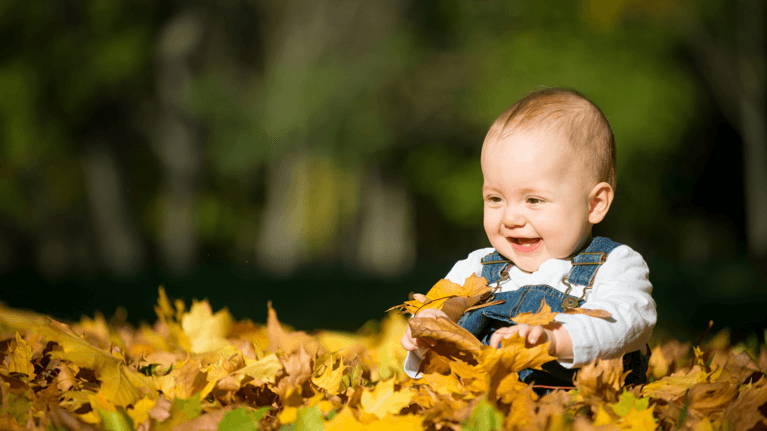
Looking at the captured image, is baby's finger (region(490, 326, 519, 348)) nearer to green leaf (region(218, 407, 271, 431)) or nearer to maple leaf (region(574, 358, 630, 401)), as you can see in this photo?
maple leaf (region(574, 358, 630, 401))

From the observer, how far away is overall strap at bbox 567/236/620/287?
1.77m

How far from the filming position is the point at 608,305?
162 centimetres

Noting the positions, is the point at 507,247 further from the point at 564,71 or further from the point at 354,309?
the point at 564,71

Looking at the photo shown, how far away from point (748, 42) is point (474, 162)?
6470mm

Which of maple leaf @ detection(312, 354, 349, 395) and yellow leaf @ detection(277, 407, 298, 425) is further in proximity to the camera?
maple leaf @ detection(312, 354, 349, 395)

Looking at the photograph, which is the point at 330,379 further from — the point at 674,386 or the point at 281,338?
the point at 674,386

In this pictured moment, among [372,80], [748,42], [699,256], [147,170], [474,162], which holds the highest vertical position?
[748,42]

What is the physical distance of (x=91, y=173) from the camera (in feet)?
59.5

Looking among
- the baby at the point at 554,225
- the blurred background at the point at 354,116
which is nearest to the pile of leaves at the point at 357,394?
the baby at the point at 554,225

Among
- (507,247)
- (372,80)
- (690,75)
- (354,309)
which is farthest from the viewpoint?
(372,80)

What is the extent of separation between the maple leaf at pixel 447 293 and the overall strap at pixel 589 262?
0.24m

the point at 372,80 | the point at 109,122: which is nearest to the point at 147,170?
the point at 109,122

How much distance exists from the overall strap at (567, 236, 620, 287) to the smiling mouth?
11cm

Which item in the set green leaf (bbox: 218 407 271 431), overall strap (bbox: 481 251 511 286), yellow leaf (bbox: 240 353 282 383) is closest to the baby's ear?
overall strap (bbox: 481 251 511 286)
